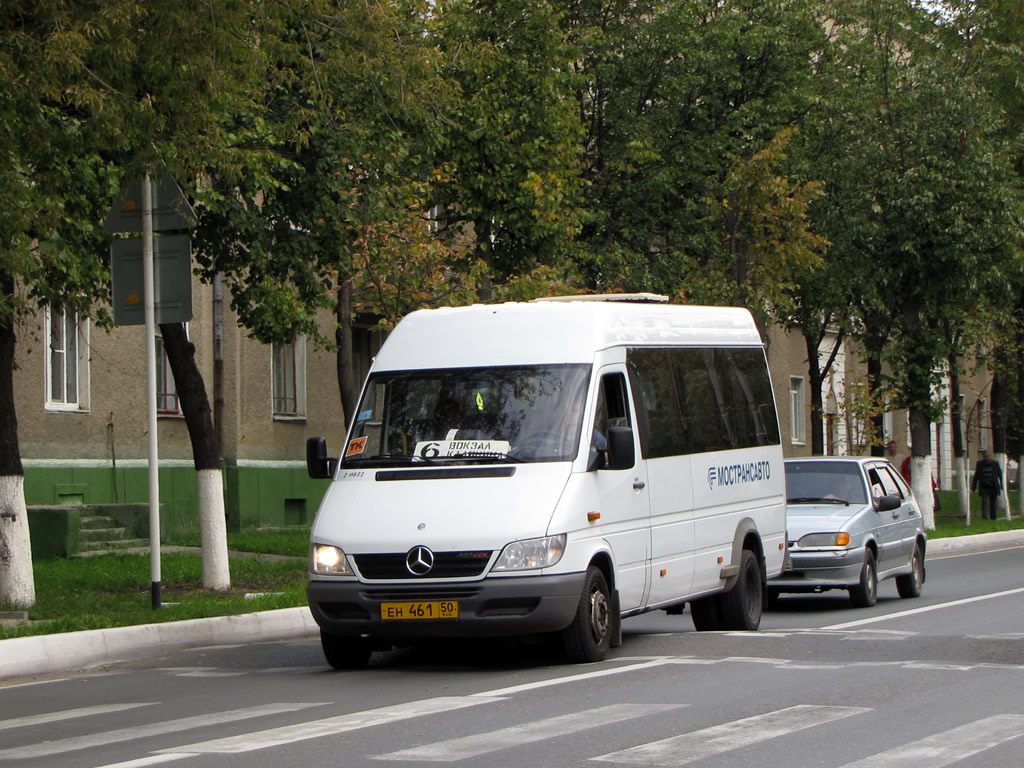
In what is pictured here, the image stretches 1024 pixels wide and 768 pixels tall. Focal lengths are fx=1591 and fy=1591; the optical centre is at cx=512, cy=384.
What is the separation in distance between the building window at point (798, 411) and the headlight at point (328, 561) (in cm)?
3815

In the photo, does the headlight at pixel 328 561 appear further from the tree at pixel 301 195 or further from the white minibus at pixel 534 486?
the tree at pixel 301 195

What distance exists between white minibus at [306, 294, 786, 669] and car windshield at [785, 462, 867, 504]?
346cm

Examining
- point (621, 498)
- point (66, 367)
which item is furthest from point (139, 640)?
point (66, 367)

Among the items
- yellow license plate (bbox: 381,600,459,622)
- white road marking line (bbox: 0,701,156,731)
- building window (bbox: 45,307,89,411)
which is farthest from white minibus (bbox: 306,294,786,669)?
building window (bbox: 45,307,89,411)

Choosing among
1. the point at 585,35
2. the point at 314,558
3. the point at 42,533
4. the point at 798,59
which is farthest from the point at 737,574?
the point at 798,59

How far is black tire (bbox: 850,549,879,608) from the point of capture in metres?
16.2

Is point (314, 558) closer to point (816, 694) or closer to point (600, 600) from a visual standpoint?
point (600, 600)

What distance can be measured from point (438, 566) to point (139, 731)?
103 inches

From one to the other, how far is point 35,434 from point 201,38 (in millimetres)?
14238

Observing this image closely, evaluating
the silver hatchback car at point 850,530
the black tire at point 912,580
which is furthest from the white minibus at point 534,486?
the black tire at point 912,580

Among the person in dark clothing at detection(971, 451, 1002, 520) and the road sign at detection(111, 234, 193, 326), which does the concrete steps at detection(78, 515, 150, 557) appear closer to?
the road sign at detection(111, 234, 193, 326)

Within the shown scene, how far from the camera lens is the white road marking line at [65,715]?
9.05 metres

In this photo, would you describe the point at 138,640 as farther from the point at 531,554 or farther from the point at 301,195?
the point at 301,195

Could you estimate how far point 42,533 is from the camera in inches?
869
